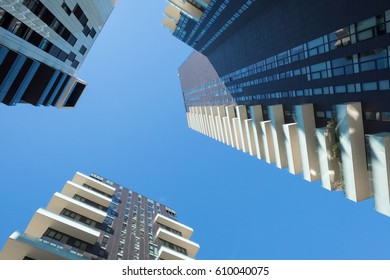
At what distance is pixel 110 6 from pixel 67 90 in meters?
16.7

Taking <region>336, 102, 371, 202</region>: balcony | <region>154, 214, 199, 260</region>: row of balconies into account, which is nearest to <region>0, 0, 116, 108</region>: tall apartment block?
<region>154, 214, 199, 260</region>: row of balconies

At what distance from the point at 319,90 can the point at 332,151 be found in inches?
252

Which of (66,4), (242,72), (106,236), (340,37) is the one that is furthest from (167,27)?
(340,37)

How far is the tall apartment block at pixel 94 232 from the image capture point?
1235 inches

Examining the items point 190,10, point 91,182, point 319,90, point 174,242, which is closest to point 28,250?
point 174,242

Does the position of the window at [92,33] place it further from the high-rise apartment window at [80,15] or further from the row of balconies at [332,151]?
the row of balconies at [332,151]

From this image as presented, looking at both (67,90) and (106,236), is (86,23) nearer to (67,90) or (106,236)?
(67,90)

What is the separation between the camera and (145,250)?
45.3 metres

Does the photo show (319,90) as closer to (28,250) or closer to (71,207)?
(28,250)

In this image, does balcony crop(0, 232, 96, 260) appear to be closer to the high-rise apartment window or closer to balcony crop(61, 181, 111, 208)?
balcony crop(61, 181, 111, 208)

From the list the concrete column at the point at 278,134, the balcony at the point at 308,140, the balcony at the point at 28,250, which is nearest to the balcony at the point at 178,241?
the balcony at the point at 28,250

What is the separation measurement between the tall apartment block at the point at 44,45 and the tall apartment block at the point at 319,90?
2383 cm

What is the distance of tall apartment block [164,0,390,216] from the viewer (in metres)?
21.0

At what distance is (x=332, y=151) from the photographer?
24.9m
